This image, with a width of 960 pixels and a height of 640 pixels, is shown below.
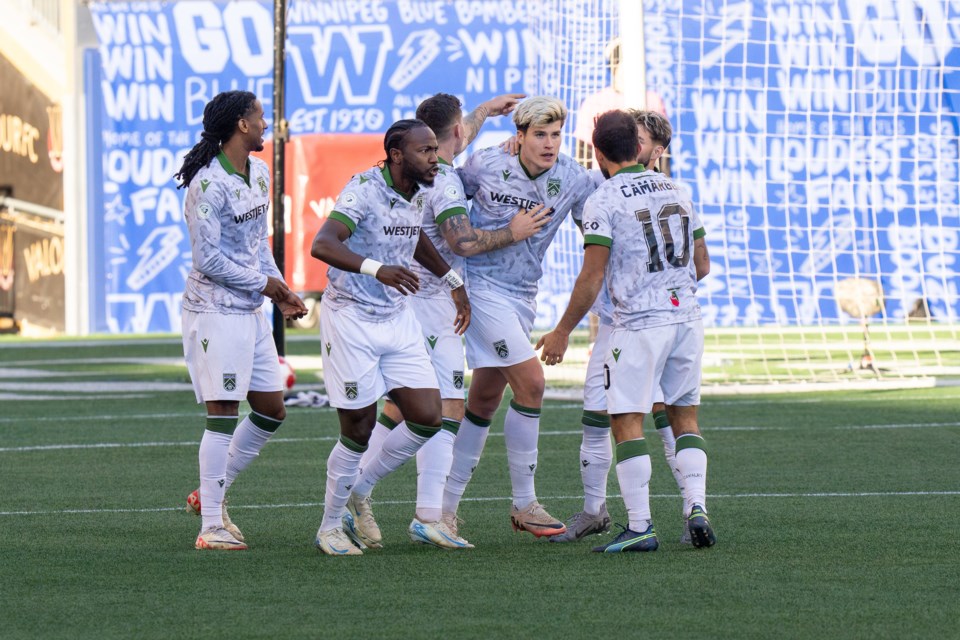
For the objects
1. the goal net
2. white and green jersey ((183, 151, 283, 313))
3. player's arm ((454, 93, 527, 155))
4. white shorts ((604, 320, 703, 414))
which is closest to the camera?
white shorts ((604, 320, 703, 414))

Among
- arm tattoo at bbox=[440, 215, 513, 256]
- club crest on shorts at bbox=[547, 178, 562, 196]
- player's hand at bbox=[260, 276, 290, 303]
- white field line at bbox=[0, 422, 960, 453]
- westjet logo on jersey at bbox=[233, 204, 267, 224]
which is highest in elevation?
club crest on shorts at bbox=[547, 178, 562, 196]

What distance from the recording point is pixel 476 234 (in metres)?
6.69

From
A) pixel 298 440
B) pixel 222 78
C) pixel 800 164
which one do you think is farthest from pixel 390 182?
pixel 222 78

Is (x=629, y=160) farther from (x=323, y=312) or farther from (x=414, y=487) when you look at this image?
(x=414, y=487)

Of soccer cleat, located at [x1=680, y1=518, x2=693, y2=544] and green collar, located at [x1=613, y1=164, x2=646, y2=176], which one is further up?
green collar, located at [x1=613, y1=164, x2=646, y2=176]

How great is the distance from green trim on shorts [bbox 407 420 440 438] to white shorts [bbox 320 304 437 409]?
0.52 ft

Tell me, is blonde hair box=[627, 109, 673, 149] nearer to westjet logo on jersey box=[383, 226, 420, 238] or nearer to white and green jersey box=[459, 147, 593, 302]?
white and green jersey box=[459, 147, 593, 302]

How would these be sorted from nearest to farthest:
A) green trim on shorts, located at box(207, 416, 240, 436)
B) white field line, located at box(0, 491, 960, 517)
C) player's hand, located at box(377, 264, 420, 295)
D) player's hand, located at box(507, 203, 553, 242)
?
player's hand, located at box(377, 264, 420, 295), player's hand, located at box(507, 203, 553, 242), green trim on shorts, located at box(207, 416, 240, 436), white field line, located at box(0, 491, 960, 517)

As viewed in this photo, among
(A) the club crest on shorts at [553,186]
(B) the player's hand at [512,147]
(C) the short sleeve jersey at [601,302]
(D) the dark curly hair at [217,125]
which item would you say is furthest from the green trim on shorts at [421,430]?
(D) the dark curly hair at [217,125]

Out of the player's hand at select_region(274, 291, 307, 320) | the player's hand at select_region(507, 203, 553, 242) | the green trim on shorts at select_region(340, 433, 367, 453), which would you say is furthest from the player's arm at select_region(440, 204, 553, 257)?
the green trim on shorts at select_region(340, 433, 367, 453)

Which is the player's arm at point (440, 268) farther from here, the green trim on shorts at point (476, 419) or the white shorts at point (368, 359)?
the green trim on shorts at point (476, 419)

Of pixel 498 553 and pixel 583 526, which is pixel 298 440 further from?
pixel 498 553

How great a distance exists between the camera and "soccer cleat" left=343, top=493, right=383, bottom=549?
6.62m

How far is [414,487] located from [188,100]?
20.2 m
